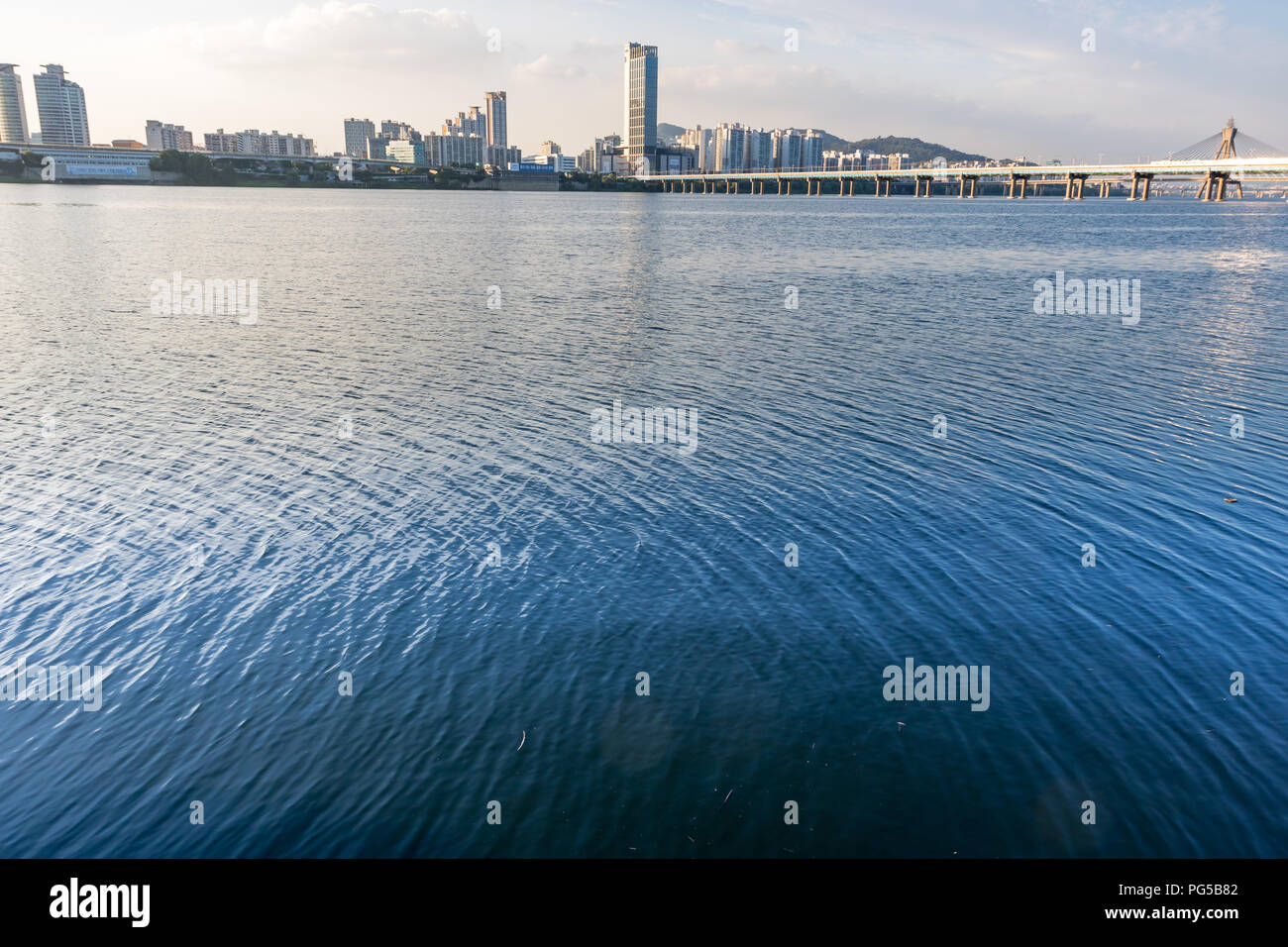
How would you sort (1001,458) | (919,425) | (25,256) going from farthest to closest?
(25,256), (919,425), (1001,458)

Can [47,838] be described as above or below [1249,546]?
below

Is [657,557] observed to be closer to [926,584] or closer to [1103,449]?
[926,584]

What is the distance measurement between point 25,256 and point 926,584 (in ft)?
414

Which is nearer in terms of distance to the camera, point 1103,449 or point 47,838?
point 47,838

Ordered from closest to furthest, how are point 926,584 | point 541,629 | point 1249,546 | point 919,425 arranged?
point 541,629 → point 926,584 → point 1249,546 → point 919,425

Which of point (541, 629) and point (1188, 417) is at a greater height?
point (1188, 417)

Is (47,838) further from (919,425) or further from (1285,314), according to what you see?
(1285,314)

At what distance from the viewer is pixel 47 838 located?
Answer: 706 inches

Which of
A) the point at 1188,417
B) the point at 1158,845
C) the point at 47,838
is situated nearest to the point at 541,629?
the point at 47,838

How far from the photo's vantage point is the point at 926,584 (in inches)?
1113

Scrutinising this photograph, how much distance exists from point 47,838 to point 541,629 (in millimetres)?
12918

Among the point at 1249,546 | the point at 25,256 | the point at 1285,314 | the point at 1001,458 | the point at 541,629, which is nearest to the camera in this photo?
the point at 541,629
